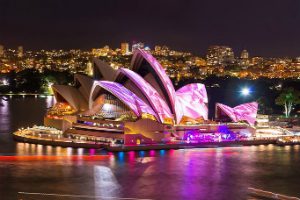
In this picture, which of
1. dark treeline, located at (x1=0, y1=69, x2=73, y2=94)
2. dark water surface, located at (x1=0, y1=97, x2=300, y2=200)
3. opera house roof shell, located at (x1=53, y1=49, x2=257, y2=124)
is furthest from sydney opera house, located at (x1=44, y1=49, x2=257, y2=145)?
dark treeline, located at (x1=0, y1=69, x2=73, y2=94)

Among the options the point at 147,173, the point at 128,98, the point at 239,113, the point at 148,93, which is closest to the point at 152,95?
the point at 148,93

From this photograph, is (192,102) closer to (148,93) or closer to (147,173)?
(148,93)

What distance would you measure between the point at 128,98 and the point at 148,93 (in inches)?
55.9

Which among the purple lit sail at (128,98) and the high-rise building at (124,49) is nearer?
the purple lit sail at (128,98)

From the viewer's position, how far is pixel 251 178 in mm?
22859

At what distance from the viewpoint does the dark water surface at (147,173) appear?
65.6 feet

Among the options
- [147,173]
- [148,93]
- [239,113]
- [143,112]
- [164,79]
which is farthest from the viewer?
[239,113]

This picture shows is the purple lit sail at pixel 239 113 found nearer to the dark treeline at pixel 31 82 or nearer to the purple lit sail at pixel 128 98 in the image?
the purple lit sail at pixel 128 98

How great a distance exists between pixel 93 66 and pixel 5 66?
135 metres

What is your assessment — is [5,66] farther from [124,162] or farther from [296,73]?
[124,162]

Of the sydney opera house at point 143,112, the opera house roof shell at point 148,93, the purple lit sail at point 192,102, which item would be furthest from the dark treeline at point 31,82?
the purple lit sail at point 192,102

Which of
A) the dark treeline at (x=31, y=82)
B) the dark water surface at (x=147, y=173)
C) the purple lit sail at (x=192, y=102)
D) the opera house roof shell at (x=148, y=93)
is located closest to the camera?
the dark water surface at (x=147, y=173)

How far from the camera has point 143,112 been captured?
3153 centimetres

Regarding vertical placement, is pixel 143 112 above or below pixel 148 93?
below
